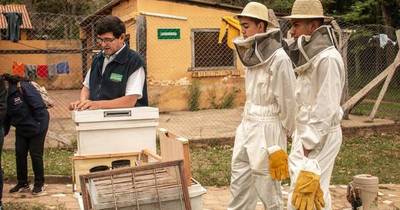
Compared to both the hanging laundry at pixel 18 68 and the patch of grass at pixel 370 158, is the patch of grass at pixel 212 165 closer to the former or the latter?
the patch of grass at pixel 370 158

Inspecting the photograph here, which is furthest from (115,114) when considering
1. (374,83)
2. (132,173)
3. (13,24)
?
(374,83)

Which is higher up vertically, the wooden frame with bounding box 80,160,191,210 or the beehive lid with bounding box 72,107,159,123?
the beehive lid with bounding box 72,107,159,123

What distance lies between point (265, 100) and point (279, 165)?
0.55m

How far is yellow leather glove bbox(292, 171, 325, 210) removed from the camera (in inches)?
161

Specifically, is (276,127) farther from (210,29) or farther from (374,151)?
(210,29)

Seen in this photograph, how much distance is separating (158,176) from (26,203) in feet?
12.1

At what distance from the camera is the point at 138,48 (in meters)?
11.6

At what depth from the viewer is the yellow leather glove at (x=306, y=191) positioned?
4094mm

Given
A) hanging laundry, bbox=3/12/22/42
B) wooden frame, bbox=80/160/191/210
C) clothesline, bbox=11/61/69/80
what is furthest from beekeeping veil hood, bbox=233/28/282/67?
clothesline, bbox=11/61/69/80

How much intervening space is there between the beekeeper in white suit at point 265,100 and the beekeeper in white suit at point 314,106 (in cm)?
16

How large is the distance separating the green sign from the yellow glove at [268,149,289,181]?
1083cm

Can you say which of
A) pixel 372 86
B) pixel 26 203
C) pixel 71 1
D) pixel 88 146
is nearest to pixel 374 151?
pixel 372 86

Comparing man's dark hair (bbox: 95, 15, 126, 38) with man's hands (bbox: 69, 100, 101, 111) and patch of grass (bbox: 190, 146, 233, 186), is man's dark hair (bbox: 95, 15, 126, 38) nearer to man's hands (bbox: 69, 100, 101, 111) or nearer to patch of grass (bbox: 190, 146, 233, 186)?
man's hands (bbox: 69, 100, 101, 111)

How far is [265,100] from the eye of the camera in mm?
4766
